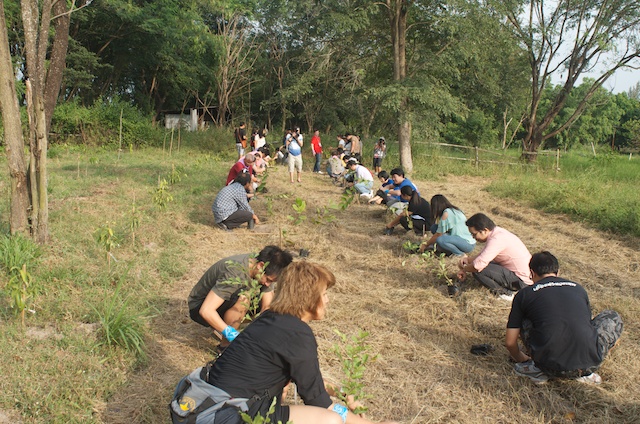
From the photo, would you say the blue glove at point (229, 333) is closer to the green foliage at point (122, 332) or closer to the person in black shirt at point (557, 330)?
the green foliage at point (122, 332)

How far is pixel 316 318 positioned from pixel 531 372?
6.21 ft

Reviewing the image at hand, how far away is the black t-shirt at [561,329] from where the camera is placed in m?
3.21

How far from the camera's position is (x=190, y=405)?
2223 millimetres

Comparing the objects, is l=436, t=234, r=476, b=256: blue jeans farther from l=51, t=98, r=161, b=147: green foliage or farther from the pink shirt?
l=51, t=98, r=161, b=147: green foliage

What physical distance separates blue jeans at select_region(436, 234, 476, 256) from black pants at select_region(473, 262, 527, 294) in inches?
41.1

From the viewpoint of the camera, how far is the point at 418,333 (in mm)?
4195

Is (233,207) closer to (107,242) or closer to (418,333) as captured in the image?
(107,242)

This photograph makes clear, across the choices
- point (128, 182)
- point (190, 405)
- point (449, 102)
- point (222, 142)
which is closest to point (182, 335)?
point (190, 405)

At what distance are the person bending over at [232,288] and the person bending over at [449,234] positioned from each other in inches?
113

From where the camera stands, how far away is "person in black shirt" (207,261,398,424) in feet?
7.39

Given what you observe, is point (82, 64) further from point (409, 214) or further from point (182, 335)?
point (182, 335)

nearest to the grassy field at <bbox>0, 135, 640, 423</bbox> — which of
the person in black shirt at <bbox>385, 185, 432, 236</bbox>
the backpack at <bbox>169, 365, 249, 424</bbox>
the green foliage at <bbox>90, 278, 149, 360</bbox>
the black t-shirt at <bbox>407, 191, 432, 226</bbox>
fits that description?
the green foliage at <bbox>90, 278, 149, 360</bbox>

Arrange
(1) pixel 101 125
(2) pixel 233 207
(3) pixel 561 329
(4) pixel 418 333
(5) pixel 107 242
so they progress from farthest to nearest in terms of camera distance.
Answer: (1) pixel 101 125 → (2) pixel 233 207 → (5) pixel 107 242 → (4) pixel 418 333 → (3) pixel 561 329

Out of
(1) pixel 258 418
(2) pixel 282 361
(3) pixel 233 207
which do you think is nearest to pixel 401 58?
(3) pixel 233 207
